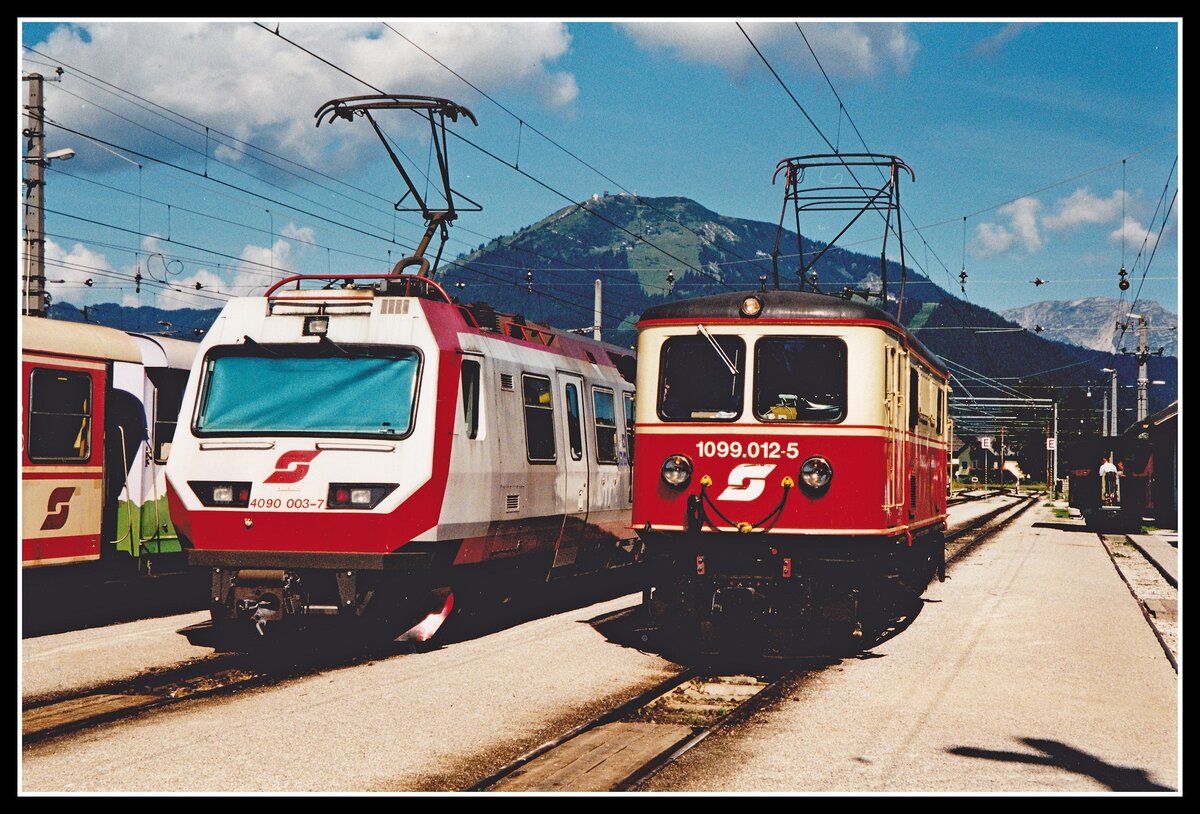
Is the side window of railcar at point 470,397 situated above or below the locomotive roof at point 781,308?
below

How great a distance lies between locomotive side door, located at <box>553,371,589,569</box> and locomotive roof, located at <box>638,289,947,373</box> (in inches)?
108

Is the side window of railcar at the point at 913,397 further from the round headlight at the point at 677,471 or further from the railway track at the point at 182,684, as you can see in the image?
the railway track at the point at 182,684

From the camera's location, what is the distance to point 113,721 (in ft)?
27.6

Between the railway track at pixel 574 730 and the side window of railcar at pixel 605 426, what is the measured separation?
443 cm

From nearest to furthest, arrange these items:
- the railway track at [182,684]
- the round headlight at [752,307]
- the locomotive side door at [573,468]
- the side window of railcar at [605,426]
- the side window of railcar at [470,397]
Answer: the railway track at [182,684]
the round headlight at [752,307]
the side window of railcar at [470,397]
the locomotive side door at [573,468]
the side window of railcar at [605,426]

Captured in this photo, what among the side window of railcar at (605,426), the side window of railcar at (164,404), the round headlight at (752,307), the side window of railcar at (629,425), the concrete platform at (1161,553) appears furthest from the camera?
the concrete platform at (1161,553)

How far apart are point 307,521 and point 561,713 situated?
3269mm

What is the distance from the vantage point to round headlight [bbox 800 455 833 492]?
1116 cm

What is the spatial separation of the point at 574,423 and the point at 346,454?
392cm

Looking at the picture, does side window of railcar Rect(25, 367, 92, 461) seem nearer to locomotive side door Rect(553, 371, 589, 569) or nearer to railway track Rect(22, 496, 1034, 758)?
railway track Rect(22, 496, 1034, 758)

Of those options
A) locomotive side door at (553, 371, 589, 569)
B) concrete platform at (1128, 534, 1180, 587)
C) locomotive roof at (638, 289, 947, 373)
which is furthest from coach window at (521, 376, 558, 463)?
concrete platform at (1128, 534, 1180, 587)

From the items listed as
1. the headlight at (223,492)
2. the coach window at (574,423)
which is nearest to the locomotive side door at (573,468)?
the coach window at (574,423)

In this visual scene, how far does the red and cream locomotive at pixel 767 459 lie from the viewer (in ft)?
36.8
